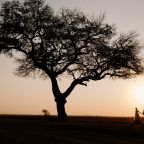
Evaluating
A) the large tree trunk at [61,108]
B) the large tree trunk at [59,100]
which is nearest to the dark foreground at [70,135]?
the large tree trunk at [59,100]

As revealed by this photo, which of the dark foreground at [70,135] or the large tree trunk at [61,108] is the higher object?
the large tree trunk at [61,108]

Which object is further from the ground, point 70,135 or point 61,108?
point 61,108

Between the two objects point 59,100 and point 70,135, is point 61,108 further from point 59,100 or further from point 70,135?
point 70,135

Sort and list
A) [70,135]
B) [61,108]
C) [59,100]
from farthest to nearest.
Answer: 1. [61,108]
2. [59,100]
3. [70,135]

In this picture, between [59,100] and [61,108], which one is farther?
[61,108]

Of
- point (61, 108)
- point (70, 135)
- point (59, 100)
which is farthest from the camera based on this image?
point (61, 108)

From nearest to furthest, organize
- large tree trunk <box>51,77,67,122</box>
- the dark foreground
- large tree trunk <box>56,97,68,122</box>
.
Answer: the dark foreground
large tree trunk <box>51,77,67,122</box>
large tree trunk <box>56,97,68,122</box>

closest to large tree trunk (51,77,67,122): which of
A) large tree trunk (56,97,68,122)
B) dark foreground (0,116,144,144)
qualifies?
large tree trunk (56,97,68,122)

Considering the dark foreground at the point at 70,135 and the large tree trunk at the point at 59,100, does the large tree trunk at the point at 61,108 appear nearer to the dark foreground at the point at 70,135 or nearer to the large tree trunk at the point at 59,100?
the large tree trunk at the point at 59,100

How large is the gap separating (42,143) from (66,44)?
27.8 m

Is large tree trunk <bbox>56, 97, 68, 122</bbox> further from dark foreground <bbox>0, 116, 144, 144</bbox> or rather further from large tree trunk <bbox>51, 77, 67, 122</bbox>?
dark foreground <bbox>0, 116, 144, 144</bbox>

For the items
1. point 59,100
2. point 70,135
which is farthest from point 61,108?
point 70,135

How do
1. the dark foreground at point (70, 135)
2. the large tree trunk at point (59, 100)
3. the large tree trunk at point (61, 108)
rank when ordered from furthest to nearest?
the large tree trunk at point (61, 108) → the large tree trunk at point (59, 100) → the dark foreground at point (70, 135)

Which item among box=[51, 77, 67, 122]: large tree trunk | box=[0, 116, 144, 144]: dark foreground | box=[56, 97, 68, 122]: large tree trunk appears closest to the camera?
box=[0, 116, 144, 144]: dark foreground
